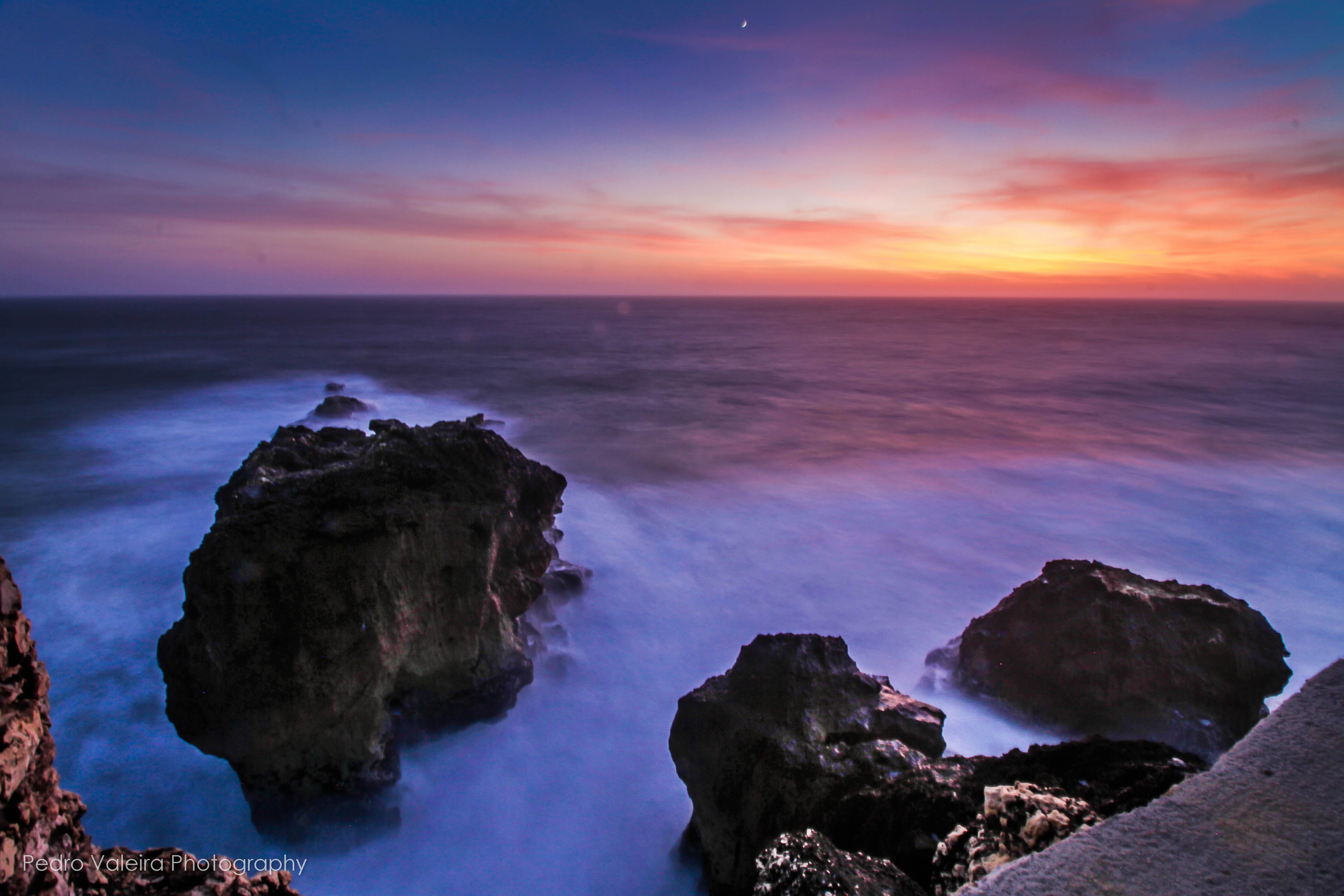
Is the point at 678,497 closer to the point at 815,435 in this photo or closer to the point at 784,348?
the point at 815,435

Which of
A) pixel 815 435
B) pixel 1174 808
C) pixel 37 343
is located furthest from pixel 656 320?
pixel 1174 808

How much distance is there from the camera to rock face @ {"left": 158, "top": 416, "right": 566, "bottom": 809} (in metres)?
5.91

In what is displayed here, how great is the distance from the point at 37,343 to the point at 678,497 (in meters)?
62.2

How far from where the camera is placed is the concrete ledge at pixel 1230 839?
2.19 metres

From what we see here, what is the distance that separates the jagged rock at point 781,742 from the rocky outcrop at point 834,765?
1 centimetres

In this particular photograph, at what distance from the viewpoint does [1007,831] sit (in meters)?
2.86

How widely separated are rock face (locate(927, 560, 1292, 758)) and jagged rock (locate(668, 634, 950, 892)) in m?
2.58

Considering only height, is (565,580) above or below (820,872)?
below

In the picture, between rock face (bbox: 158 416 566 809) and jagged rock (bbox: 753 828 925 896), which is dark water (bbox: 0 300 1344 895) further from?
jagged rock (bbox: 753 828 925 896)

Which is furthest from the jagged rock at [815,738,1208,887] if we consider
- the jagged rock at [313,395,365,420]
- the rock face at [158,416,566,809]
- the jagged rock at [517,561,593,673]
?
the jagged rock at [313,395,365,420]

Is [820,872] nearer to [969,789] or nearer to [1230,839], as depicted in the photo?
[1230,839]

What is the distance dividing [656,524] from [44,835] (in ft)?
41.6

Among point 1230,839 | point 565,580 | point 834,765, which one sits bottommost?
point 565,580

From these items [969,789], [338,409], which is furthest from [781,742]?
[338,409]
